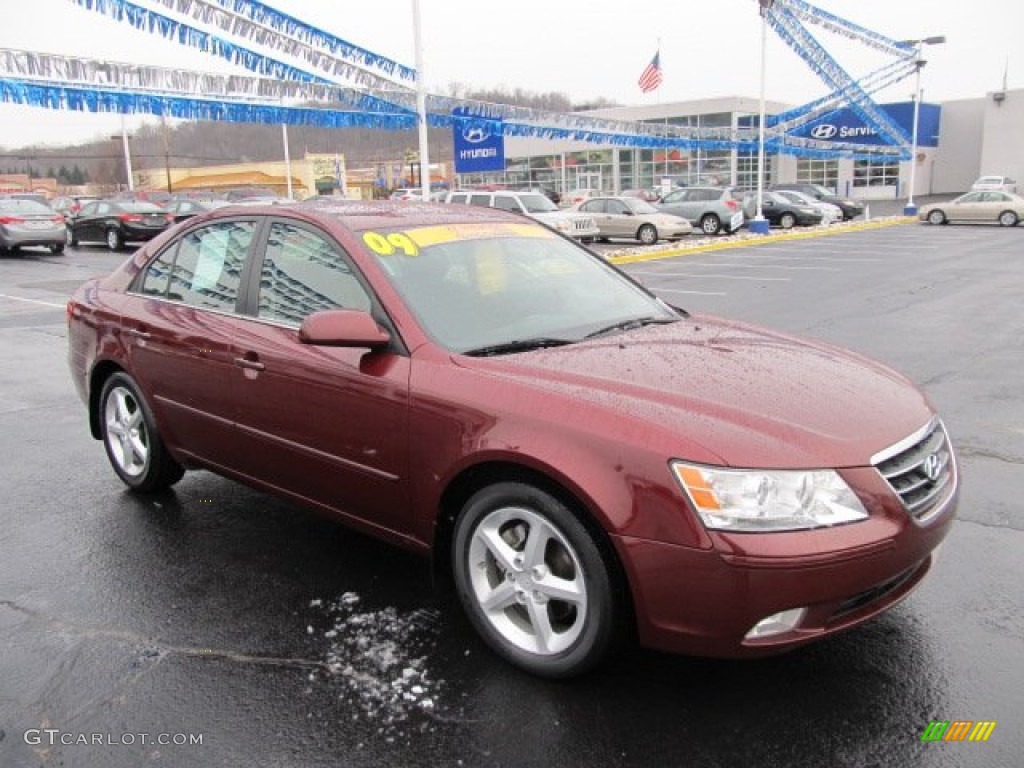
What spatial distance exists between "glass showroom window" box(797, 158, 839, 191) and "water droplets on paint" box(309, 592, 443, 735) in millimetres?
59335

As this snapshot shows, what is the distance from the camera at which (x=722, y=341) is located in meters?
3.63

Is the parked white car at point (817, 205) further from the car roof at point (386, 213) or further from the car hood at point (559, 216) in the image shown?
the car roof at point (386, 213)

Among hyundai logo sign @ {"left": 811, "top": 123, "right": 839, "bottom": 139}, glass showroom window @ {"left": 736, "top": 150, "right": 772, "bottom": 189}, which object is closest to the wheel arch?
hyundai logo sign @ {"left": 811, "top": 123, "right": 839, "bottom": 139}

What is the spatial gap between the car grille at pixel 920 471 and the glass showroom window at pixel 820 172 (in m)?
58.8

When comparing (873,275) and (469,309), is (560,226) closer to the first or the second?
(873,275)

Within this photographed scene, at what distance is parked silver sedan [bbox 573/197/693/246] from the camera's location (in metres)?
25.0

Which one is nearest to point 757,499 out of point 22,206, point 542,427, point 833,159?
point 542,427

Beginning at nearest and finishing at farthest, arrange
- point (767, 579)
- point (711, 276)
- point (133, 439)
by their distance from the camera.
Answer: point (767, 579) → point (133, 439) → point (711, 276)

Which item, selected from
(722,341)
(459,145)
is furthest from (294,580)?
(459,145)

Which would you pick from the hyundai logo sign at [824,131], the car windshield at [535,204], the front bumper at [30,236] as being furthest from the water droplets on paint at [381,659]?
the hyundai logo sign at [824,131]

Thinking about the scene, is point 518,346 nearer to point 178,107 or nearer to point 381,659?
point 381,659

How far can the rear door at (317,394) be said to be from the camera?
3.31 metres

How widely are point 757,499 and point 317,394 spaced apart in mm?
1858

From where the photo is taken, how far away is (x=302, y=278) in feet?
12.6
